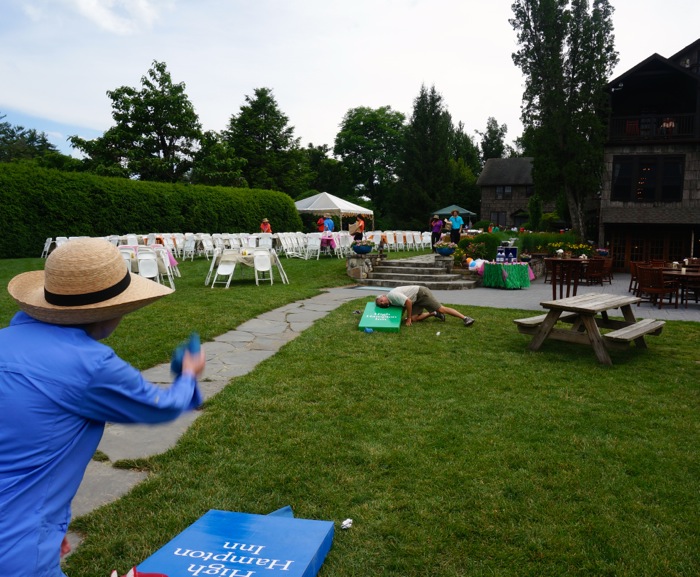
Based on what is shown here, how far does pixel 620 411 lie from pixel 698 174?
67.9ft

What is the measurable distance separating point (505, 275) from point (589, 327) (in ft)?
24.8

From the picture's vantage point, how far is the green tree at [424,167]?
44.0 metres

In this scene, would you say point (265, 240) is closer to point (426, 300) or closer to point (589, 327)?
point (426, 300)

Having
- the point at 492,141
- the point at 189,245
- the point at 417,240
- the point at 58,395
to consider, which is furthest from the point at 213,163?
the point at 492,141

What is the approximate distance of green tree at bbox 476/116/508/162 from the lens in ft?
233

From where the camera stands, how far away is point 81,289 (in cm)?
157

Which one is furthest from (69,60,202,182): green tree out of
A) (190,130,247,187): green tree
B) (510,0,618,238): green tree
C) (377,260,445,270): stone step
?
(377,260,445,270): stone step

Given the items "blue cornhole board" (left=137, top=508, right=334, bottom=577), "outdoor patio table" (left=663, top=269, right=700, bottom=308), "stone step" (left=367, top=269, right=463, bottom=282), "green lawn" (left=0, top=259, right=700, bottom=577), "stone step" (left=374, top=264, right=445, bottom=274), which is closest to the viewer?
"blue cornhole board" (left=137, top=508, right=334, bottom=577)

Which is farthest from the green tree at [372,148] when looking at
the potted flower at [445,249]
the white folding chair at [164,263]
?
the white folding chair at [164,263]

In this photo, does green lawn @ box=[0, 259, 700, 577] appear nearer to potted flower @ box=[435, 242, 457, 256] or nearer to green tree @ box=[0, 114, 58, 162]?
potted flower @ box=[435, 242, 457, 256]

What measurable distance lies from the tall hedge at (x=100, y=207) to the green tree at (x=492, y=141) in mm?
51818

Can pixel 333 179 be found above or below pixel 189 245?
above

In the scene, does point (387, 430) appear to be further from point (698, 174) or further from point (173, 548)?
point (698, 174)

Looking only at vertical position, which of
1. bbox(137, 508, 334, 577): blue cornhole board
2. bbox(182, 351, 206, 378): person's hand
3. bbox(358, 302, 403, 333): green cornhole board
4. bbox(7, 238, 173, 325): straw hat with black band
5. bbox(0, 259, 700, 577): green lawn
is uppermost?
bbox(7, 238, 173, 325): straw hat with black band
